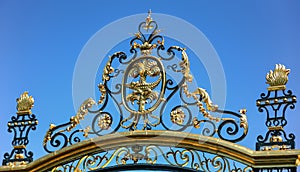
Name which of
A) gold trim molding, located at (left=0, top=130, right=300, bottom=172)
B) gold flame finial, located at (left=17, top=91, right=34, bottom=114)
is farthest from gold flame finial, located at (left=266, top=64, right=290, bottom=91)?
gold flame finial, located at (left=17, top=91, right=34, bottom=114)

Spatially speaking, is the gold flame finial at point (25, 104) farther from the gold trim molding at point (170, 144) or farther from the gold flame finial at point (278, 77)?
the gold flame finial at point (278, 77)

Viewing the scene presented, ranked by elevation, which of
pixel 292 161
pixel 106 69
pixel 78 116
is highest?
pixel 106 69

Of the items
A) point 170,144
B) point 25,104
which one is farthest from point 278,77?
point 25,104

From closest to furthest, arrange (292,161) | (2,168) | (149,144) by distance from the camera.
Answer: (292,161) < (149,144) < (2,168)

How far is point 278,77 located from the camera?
14.4 ft

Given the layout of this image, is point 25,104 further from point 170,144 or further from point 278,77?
point 278,77

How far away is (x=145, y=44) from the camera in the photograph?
189 inches

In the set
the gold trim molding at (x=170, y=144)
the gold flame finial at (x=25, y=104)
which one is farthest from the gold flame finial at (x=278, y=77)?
the gold flame finial at (x=25, y=104)

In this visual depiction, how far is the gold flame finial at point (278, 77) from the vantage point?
4391mm

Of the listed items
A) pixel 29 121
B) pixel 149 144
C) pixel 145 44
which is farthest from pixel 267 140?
pixel 29 121

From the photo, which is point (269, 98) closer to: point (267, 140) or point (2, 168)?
point (267, 140)

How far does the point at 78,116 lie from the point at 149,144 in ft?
1.95

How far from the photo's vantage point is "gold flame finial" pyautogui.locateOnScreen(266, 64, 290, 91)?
439cm

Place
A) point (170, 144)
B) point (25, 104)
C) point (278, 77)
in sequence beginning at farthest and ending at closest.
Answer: point (25, 104) < point (170, 144) < point (278, 77)
